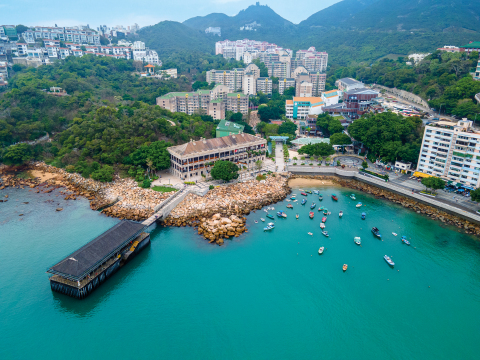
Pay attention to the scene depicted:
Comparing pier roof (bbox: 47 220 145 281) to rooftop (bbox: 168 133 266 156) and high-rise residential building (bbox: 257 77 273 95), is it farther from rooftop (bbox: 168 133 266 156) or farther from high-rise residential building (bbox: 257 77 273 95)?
high-rise residential building (bbox: 257 77 273 95)

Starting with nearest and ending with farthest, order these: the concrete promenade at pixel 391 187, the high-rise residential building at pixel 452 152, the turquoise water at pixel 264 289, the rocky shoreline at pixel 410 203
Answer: the turquoise water at pixel 264 289
the rocky shoreline at pixel 410 203
the concrete promenade at pixel 391 187
the high-rise residential building at pixel 452 152

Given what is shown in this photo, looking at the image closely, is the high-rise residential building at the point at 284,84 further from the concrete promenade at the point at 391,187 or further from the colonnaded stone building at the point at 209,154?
the concrete promenade at the point at 391,187

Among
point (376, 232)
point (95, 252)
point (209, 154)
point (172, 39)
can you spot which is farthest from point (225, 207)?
point (172, 39)

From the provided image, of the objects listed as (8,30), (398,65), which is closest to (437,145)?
(398,65)

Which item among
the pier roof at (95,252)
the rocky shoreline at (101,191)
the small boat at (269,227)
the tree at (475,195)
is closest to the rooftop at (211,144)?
the rocky shoreline at (101,191)

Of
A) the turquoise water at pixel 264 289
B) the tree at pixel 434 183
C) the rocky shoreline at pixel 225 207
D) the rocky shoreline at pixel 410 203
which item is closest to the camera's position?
the turquoise water at pixel 264 289

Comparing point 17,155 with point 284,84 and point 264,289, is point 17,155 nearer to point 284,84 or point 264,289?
point 264,289

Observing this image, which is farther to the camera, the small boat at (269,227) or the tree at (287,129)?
the tree at (287,129)
